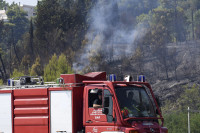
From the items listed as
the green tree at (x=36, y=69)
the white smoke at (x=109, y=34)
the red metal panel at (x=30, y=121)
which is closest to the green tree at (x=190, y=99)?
the white smoke at (x=109, y=34)

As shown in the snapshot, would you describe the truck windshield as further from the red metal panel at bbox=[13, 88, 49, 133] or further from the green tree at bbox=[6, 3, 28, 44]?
the green tree at bbox=[6, 3, 28, 44]

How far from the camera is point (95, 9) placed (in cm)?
7244

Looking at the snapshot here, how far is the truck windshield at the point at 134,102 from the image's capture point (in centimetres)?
1012

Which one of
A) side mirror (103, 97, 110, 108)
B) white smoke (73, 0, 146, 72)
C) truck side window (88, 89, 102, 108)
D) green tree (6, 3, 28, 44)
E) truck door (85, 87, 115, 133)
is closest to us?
side mirror (103, 97, 110, 108)

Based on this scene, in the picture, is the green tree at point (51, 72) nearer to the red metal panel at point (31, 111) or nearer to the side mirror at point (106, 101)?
the red metal panel at point (31, 111)

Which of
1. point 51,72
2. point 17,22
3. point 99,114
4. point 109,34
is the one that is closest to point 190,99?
point 51,72

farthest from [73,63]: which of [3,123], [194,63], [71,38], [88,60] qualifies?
[3,123]

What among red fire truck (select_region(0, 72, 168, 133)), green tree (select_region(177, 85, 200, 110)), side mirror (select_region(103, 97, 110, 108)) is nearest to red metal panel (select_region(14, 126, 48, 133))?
red fire truck (select_region(0, 72, 168, 133))

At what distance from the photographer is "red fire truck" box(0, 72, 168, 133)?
32.8 feet

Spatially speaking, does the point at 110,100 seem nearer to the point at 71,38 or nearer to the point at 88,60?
the point at 88,60

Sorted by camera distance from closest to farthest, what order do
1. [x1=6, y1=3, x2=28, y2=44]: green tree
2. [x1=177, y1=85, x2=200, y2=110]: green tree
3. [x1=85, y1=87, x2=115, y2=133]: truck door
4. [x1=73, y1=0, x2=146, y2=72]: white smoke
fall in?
[x1=85, y1=87, x2=115, y2=133]: truck door, [x1=177, y1=85, x2=200, y2=110]: green tree, [x1=73, y1=0, x2=146, y2=72]: white smoke, [x1=6, y1=3, x2=28, y2=44]: green tree

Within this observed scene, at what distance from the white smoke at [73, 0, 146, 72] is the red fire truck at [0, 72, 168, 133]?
49790 mm

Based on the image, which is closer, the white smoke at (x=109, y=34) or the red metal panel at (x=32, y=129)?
the red metal panel at (x=32, y=129)

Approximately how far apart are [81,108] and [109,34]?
5891 cm
